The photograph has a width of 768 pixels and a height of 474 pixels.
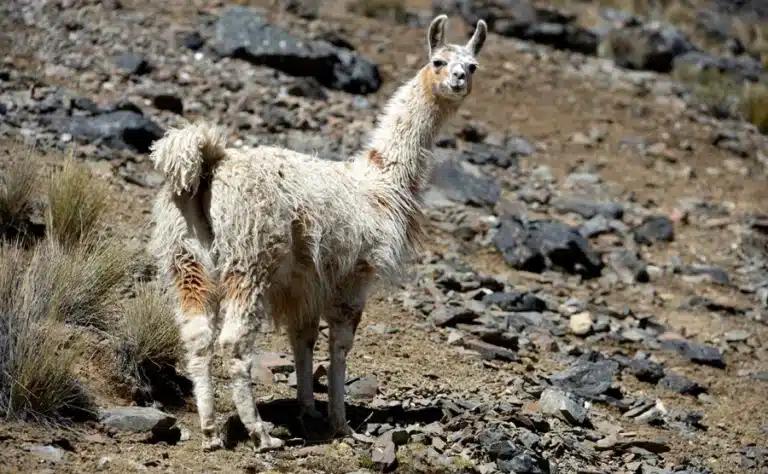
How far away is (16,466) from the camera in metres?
5.77

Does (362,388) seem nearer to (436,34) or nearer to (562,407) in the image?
(562,407)

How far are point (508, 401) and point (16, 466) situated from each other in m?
4.17

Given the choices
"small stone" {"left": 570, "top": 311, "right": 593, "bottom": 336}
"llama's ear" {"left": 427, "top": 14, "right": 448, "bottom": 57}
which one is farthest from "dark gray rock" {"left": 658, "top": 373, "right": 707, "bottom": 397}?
"llama's ear" {"left": 427, "top": 14, "right": 448, "bottom": 57}

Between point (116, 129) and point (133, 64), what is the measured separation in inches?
122

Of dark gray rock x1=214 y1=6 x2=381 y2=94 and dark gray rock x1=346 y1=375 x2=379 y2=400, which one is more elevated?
dark gray rock x1=214 y1=6 x2=381 y2=94

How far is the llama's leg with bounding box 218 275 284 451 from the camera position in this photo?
6535 millimetres

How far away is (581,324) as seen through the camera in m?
11.4

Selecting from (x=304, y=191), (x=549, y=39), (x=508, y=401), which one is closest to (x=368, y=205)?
(x=304, y=191)

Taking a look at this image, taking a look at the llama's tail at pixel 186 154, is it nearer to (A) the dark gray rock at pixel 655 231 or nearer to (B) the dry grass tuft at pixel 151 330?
(B) the dry grass tuft at pixel 151 330

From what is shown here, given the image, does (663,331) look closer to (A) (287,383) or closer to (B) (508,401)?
(B) (508,401)

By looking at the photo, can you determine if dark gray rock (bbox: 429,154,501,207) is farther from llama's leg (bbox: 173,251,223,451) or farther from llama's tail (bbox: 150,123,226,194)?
llama's leg (bbox: 173,251,223,451)

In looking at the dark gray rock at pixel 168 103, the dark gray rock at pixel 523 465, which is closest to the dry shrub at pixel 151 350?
the dark gray rock at pixel 523 465

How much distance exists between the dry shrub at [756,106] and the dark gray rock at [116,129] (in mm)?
12839

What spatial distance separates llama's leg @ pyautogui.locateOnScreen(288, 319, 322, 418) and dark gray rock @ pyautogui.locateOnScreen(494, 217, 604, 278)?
5.66 m
